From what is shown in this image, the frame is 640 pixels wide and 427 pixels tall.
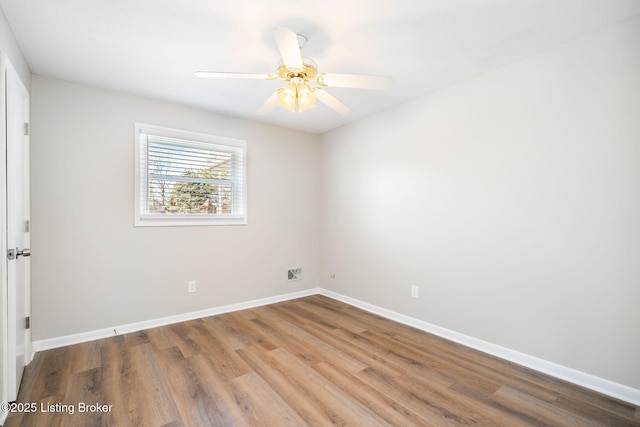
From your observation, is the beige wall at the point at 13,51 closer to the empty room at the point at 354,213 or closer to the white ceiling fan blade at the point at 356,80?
the empty room at the point at 354,213

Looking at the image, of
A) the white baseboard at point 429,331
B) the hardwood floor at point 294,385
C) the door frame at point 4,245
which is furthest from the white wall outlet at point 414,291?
the door frame at point 4,245

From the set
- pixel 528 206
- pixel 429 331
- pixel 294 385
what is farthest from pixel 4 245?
pixel 528 206

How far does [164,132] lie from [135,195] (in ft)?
2.36

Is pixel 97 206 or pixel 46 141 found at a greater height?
pixel 46 141

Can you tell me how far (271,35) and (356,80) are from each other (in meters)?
0.68

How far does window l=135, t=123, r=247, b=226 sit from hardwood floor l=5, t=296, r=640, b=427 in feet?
4.04

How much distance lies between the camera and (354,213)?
378 centimetres

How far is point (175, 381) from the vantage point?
2055 millimetres

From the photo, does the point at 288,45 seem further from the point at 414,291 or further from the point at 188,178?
the point at 414,291

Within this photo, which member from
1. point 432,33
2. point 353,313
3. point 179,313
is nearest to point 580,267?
point 432,33

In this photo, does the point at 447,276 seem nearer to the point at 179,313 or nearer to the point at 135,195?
the point at 179,313

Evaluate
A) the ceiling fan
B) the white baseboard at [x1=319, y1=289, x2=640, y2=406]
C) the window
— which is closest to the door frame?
the ceiling fan

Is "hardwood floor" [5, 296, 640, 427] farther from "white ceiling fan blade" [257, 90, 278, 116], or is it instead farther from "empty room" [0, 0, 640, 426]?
"white ceiling fan blade" [257, 90, 278, 116]

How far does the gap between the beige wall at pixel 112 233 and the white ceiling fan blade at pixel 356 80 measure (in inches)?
78.9
